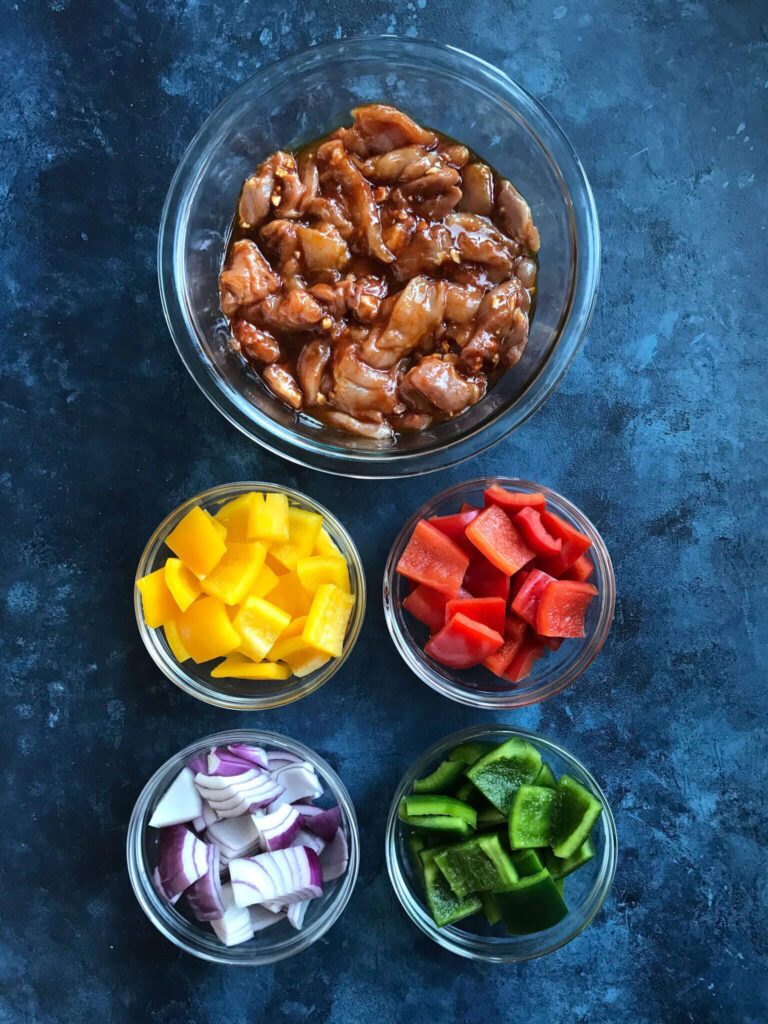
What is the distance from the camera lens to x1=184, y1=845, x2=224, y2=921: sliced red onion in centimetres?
221

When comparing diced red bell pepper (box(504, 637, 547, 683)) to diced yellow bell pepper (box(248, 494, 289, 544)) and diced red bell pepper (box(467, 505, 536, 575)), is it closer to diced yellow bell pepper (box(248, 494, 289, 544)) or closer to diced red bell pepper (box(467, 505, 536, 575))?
diced red bell pepper (box(467, 505, 536, 575))

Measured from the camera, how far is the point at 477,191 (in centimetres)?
202

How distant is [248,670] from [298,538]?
38 centimetres

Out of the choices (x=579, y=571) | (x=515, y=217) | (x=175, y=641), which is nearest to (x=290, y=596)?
(x=175, y=641)

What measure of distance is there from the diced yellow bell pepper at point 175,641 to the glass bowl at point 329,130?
0.57m

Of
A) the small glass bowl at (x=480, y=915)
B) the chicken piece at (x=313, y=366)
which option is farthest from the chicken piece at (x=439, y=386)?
the small glass bowl at (x=480, y=915)

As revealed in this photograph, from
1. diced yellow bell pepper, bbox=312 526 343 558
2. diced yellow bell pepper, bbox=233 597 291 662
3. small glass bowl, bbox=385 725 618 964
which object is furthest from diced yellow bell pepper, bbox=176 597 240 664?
small glass bowl, bbox=385 725 618 964

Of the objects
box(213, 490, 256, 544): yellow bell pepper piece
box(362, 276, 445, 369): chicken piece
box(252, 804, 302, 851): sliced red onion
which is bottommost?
box(252, 804, 302, 851): sliced red onion

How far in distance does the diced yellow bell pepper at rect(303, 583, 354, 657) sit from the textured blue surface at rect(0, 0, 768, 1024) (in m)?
0.24

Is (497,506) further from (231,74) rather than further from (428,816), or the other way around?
(231,74)

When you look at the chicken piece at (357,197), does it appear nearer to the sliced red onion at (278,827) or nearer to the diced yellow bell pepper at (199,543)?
the diced yellow bell pepper at (199,543)

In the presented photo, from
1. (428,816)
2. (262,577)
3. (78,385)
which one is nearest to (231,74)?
(78,385)

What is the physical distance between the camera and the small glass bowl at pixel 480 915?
2301 millimetres

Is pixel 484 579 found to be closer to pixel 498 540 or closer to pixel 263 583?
pixel 498 540
